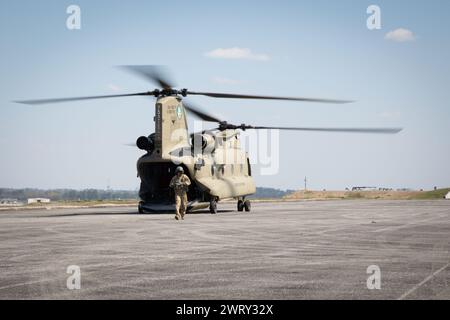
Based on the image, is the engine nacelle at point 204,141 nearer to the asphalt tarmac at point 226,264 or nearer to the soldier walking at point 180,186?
the soldier walking at point 180,186

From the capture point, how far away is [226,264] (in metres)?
10.3

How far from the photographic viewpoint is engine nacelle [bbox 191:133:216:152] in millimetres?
31531

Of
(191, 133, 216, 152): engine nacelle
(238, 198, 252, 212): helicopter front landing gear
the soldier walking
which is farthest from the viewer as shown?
(238, 198, 252, 212): helicopter front landing gear

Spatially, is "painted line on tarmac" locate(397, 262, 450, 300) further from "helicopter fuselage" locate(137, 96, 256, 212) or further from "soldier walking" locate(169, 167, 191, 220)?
"helicopter fuselage" locate(137, 96, 256, 212)

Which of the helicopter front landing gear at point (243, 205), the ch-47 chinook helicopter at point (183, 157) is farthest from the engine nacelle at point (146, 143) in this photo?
the helicopter front landing gear at point (243, 205)

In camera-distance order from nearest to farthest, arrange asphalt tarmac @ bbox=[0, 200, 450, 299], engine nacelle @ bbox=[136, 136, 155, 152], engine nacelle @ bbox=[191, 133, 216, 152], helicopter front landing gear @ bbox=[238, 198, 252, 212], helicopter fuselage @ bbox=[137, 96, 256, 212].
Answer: asphalt tarmac @ bbox=[0, 200, 450, 299], helicopter fuselage @ bbox=[137, 96, 256, 212], engine nacelle @ bbox=[136, 136, 155, 152], engine nacelle @ bbox=[191, 133, 216, 152], helicopter front landing gear @ bbox=[238, 198, 252, 212]

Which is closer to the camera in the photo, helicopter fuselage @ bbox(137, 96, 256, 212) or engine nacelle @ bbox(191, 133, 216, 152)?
helicopter fuselage @ bbox(137, 96, 256, 212)

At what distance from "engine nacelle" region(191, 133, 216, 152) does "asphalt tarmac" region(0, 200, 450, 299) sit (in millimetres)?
14375

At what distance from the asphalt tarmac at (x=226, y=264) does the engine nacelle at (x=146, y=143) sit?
12.1 meters

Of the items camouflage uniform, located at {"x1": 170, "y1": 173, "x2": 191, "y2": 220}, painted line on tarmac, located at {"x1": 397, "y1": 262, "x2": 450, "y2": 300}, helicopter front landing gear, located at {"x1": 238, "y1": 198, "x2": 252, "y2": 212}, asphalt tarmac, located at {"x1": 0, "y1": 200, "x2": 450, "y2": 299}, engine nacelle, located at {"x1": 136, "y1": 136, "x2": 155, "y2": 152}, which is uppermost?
engine nacelle, located at {"x1": 136, "y1": 136, "x2": 155, "y2": 152}

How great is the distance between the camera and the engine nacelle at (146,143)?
29266 mm

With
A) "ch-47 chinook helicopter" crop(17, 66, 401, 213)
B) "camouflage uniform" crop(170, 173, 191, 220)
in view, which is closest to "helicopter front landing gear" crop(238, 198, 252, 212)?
"ch-47 chinook helicopter" crop(17, 66, 401, 213)

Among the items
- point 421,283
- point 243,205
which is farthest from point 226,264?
point 243,205
